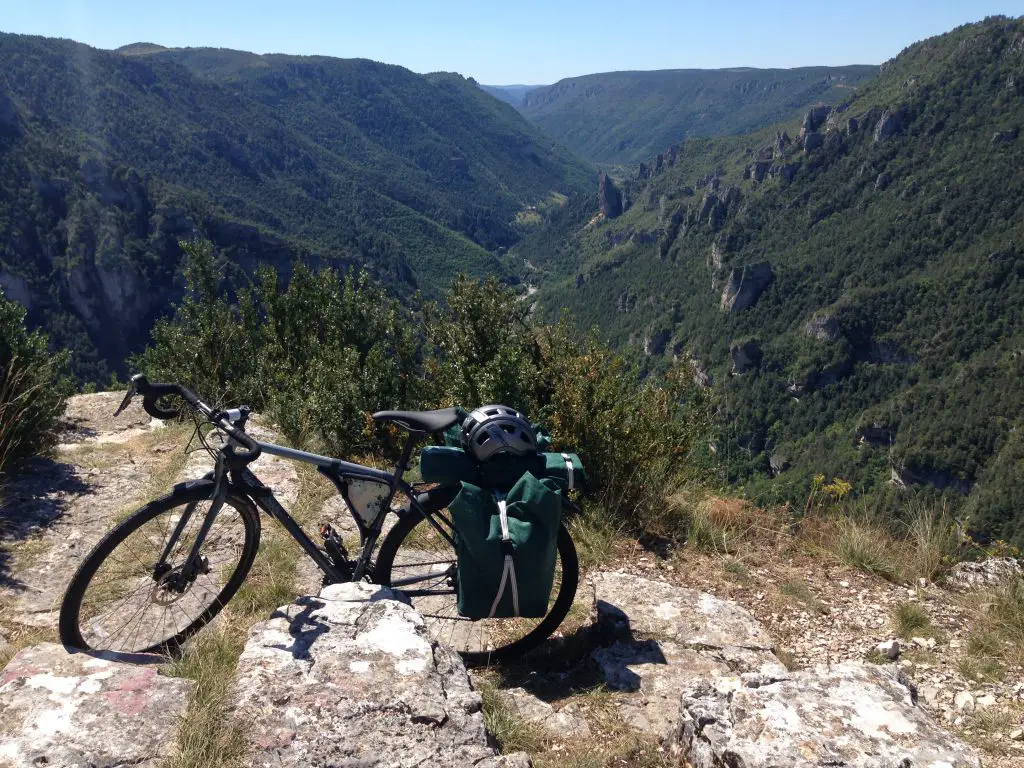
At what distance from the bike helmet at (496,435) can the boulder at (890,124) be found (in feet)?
591

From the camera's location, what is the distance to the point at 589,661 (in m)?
3.60

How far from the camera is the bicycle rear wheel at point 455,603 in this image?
3508 mm

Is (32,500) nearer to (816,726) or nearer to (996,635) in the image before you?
(816,726)

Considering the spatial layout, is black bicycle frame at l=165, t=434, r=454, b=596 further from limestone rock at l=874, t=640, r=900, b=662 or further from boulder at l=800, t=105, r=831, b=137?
boulder at l=800, t=105, r=831, b=137

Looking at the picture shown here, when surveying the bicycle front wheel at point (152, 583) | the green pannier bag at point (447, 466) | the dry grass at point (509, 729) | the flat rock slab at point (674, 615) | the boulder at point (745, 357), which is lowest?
the boulder at point (745, 357)

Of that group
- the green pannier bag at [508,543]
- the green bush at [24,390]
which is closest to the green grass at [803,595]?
the green pannier bag at [508,543]

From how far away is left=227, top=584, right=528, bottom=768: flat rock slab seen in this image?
7.64 feet

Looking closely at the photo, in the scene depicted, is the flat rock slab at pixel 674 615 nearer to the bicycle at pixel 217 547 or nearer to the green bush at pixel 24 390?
the bicycle at pixel 217 547

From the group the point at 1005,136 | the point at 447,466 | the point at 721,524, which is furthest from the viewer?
the point at 1005,136

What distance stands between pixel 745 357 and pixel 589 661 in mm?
121313

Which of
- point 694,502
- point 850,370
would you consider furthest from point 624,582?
point 850,370

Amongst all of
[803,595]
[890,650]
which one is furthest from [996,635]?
[803,595]

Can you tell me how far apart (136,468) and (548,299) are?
564 ft

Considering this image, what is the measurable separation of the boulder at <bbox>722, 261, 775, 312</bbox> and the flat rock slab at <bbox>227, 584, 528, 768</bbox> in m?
137
